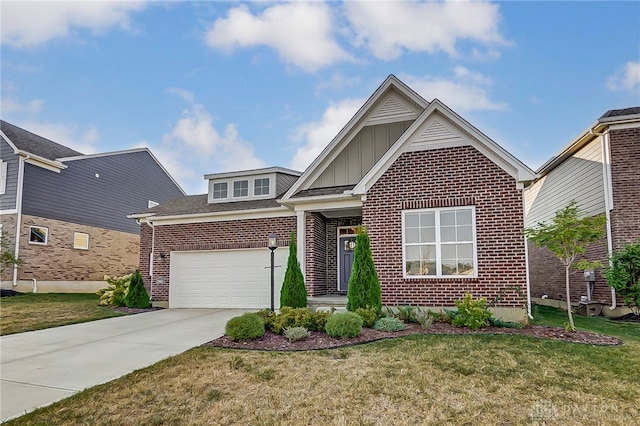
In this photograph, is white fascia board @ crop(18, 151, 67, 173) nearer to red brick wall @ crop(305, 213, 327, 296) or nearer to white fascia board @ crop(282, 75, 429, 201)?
white fascia board @ crop(282, 75, 429, 201)

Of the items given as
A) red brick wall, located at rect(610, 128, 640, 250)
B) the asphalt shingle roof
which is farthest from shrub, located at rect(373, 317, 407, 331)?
the asphalt shingle roof

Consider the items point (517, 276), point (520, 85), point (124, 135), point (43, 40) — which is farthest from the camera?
point (124, 135)

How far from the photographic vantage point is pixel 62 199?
1944 cm

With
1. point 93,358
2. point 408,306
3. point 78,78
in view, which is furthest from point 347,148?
point 78,78

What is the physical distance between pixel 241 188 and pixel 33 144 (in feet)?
38.3

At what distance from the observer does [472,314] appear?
8523 mm

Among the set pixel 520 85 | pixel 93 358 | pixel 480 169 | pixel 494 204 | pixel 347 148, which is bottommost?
pixel 93 358

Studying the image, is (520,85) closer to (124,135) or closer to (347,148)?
(347,148)

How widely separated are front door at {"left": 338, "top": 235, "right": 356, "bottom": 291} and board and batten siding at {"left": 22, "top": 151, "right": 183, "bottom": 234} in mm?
14185

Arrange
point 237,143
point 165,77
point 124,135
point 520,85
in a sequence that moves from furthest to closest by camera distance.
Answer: point 124,135
point 237,143
point 165,77
point 520,85

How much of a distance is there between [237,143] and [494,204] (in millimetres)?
14810

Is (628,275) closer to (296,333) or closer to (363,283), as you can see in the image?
(363,283)

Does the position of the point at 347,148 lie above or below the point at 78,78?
below

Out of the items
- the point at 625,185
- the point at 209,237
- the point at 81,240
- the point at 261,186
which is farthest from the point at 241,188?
the point at 625,185
